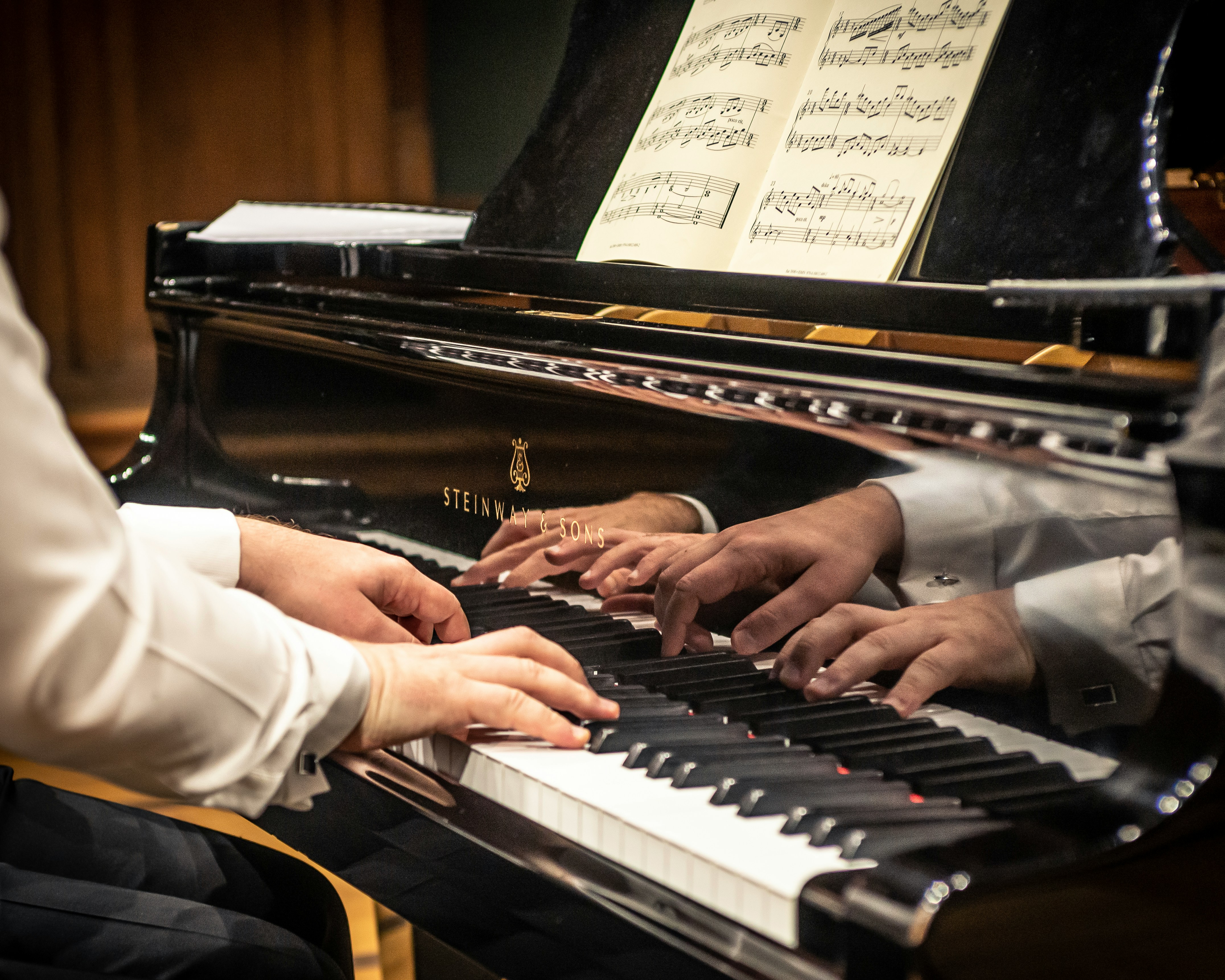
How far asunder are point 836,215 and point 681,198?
0.23m

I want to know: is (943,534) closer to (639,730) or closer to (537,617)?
(639,730)

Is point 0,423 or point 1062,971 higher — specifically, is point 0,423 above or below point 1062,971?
above

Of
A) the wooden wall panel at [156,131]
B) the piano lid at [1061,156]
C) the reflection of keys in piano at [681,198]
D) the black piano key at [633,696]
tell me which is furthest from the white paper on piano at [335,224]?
the wooden wall panel at [156,131]

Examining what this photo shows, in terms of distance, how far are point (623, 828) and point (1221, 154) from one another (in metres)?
1.22

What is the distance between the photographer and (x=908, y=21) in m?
1.35

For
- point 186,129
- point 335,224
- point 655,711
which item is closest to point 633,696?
point 655,711

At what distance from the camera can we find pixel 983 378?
0.91m

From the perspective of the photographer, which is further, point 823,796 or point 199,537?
point 199,537

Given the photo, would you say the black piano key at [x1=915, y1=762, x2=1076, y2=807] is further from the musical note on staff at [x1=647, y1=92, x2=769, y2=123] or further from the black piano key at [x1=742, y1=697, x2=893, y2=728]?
the musical note on staff at [x1=647, y1=92, x2=769, y2=123]

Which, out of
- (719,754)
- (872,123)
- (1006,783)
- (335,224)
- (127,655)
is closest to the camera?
(127,655)

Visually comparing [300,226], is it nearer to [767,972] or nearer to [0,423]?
[0,423]

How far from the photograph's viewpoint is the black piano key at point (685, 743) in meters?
1.00

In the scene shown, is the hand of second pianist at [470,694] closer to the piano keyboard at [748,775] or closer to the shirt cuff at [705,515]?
the piano keyboard at [748,775]

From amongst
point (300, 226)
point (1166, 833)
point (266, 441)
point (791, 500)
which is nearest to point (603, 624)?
point (791, 500)
